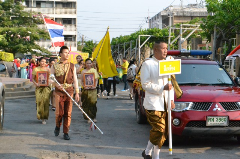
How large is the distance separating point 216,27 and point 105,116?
9.91 metres

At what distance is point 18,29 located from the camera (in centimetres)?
4469

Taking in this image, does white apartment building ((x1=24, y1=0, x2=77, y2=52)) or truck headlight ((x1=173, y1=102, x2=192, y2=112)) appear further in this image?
white apartment building ((x1=24, y1=0, x2=77, y2=52))

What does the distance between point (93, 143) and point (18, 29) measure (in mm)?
36716

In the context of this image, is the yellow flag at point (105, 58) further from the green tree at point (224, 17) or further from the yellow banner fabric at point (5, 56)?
the yellow banner fabric at point (5, 56)

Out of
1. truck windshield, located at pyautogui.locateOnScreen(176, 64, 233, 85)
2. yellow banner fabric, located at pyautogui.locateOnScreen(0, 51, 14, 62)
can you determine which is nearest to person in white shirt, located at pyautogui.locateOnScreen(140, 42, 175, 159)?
Answer: truck windshield, located at pyautogui.locateOnScreen(176, 64, 233, 85)

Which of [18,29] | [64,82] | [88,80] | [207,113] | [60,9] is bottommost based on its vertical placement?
[207,113]

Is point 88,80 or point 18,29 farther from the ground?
point 18,29

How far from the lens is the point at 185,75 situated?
34.1 feet

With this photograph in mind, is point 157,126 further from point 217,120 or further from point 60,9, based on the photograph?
point 60,9

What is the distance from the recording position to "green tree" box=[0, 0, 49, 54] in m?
44.7

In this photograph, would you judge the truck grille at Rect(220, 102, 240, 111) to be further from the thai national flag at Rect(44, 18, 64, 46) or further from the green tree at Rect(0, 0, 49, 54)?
the green tree at Rect(0, 0, 49, 54)

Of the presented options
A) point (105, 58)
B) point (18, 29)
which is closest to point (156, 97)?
point (105, 58)

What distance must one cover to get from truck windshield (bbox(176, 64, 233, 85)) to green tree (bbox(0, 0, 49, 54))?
3463 cm

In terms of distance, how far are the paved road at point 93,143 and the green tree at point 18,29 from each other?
1274 inches
